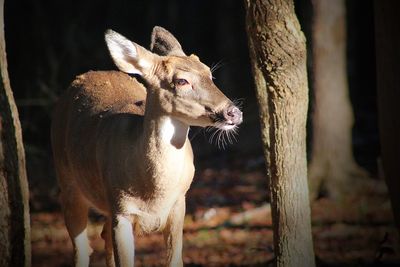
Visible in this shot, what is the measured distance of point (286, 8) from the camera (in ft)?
16.7

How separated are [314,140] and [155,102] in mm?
3561

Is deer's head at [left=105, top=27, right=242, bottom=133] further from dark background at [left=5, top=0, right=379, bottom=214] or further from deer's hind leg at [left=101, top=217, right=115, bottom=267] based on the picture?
dark background at [left=5, top=0, right=379, bottom=214]

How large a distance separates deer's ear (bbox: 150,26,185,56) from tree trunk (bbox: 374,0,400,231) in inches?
60.0

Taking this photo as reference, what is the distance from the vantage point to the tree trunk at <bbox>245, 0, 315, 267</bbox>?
509cm

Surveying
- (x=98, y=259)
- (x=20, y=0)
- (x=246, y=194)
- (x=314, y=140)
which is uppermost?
(x=20, y=0)

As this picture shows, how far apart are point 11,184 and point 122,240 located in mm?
901

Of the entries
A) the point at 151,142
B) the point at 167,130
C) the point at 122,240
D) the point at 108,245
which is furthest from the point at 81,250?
the point at 167,130

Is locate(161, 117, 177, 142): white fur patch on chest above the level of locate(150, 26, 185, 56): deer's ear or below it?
below

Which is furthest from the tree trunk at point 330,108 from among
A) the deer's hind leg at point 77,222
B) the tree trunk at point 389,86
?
the deer's hind leg at point 77,222

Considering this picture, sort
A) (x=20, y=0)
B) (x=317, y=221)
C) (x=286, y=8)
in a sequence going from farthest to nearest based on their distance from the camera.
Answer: (x=20, y=0), (x=317, y=221), (x=286, y=8)

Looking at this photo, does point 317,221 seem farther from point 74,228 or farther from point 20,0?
point 20,0

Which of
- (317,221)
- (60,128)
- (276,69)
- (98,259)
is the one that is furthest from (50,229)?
(276,69)

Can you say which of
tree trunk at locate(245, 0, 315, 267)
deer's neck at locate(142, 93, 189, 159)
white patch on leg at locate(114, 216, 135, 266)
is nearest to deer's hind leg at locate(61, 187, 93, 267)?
white patch on leg at locate(114, 216, 135, 266)

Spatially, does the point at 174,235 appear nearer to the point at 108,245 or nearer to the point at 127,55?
the point at 108,245
